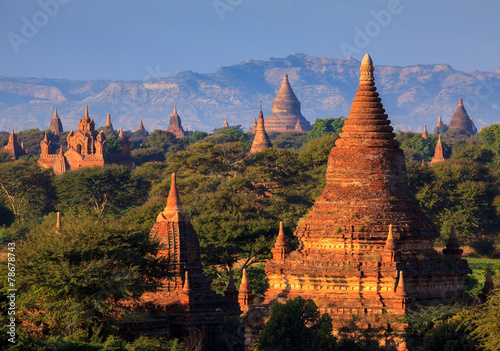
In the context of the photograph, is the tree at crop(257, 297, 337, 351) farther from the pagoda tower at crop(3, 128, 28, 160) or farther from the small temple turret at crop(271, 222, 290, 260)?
the pagoda tower at crop(3, 128, 28, 160)

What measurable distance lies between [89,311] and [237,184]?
115 feet

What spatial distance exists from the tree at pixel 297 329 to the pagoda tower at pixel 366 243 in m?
1.74

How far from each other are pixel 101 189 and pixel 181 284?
5230 cm

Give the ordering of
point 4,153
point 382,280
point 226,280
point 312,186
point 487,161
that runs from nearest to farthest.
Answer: point 382,280 < point 226,280 < point 312,186 < point 487,161 < point 4,153

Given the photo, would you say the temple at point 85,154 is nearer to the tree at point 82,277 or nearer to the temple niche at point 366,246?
the temple niche at point 366,246

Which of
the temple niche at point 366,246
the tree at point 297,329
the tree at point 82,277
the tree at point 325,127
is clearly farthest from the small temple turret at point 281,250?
the tree at point 325,127

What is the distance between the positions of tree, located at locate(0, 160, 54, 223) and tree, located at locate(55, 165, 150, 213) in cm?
103

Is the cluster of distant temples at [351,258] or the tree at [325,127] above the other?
the tree at [325,127]

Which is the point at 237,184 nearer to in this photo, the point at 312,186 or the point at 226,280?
the point at 312,186

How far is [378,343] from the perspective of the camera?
114ft

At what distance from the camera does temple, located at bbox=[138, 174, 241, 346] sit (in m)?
35.4

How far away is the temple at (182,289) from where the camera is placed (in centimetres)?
3538

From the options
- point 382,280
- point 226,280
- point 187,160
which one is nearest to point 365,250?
point 382,280

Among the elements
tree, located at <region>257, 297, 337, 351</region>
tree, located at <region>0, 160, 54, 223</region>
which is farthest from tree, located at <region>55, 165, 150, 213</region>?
tree, located at <region>257, 297, 337, 351</region>
